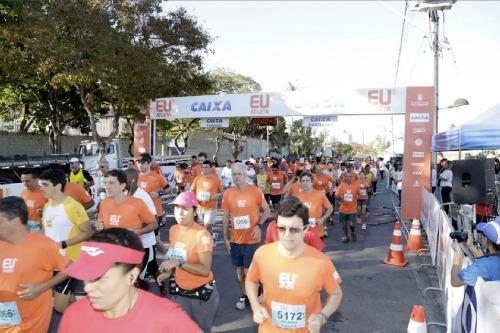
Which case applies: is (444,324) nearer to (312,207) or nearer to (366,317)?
(366,317)

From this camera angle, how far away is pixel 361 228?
11.9 meters

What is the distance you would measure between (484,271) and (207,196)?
6.05 meters

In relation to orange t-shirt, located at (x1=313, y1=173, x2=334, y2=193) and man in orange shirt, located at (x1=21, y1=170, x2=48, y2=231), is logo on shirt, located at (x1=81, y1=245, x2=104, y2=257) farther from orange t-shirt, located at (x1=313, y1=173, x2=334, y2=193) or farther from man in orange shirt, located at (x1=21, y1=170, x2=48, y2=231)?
orange t-shirt, located at (x1=313, y1=173, x2=334, y2=193)

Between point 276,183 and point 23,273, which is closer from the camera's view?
point 23,273

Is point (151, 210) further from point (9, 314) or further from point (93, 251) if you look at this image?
point (93, 251)

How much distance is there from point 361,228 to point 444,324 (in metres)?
6.62

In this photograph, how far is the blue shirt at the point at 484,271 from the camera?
3.13 metres

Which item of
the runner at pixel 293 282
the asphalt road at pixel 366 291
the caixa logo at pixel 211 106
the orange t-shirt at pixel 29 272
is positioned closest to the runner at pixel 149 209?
Result: the asphalt road at pixel 366 291


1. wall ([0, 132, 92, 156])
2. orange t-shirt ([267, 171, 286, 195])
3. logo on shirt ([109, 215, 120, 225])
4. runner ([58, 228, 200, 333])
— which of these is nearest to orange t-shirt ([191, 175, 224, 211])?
logo on shirt ([109, 215, 120, 225])

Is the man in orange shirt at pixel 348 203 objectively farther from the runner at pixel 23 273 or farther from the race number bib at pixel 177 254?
the runner at pixel 23 273

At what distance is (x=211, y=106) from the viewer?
15250 mm

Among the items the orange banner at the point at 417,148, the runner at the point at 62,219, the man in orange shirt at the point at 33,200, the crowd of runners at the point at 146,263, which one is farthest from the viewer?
the orange banner at the point at 417,148

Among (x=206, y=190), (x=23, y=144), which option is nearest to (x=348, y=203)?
(x=206, y=190)

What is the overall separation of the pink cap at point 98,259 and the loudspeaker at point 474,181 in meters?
6.63
